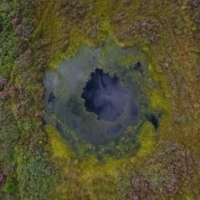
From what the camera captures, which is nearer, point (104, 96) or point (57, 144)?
point (57, 144)

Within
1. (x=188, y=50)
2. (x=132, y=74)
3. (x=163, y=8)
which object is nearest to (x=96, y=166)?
(x=132, y=74)

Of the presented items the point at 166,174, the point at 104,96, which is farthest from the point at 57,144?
the point at 166,174

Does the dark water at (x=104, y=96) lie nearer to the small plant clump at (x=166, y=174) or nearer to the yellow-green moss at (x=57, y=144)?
the yellow-green moss at (x=57, y=144)

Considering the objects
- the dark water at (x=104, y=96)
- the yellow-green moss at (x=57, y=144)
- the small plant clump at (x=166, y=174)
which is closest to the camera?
the small plant clump at (x=166, y=174)

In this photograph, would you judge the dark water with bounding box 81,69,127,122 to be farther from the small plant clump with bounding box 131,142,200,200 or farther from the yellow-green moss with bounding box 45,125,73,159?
the small plant clump with bounding box 131,142,200,200

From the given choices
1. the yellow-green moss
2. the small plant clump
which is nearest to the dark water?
the yellow-green moss

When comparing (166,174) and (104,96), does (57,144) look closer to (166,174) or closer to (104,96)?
(104,96)

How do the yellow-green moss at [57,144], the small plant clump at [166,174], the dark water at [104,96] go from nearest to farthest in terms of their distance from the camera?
1. the small plant clump at [166,174]
2. the yellow-green moss at [57,144]
3. the dark water at [104,96]

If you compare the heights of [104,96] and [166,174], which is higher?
[104,96]

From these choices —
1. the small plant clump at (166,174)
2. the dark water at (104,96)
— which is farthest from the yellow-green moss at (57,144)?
the small plant clump at (166,174)
